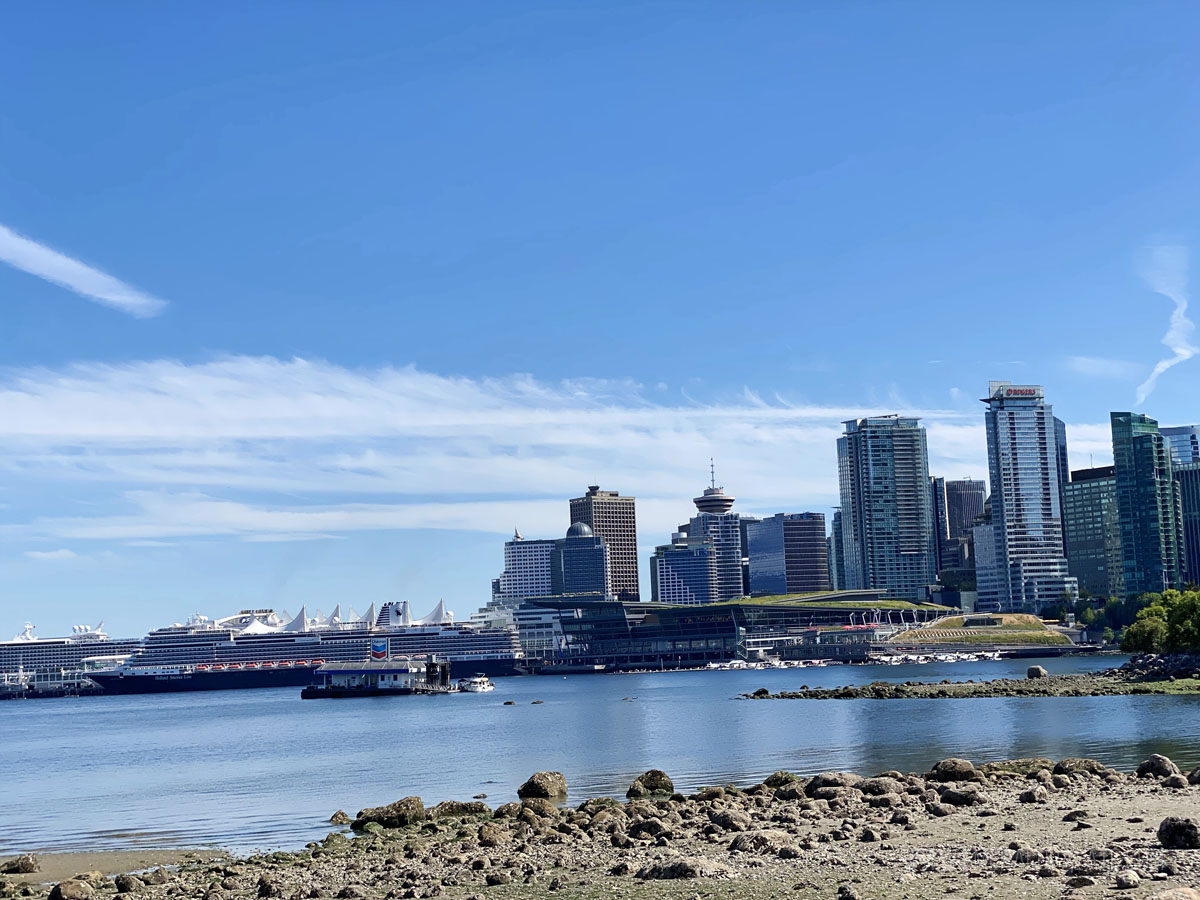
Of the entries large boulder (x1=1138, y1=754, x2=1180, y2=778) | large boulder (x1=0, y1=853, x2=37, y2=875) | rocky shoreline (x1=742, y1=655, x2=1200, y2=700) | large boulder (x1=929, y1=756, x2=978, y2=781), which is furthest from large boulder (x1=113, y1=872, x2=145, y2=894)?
rocky shoreline (x1=742, y1=655, x2=1200, y2=700)

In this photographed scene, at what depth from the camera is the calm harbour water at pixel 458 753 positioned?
49938mm

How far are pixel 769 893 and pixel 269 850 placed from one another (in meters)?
19.0

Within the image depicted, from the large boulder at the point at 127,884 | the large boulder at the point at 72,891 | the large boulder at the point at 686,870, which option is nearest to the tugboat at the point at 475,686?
the large boulder at the point at 127,884

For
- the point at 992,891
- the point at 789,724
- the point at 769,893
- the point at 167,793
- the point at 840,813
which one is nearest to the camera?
the point at 992,891

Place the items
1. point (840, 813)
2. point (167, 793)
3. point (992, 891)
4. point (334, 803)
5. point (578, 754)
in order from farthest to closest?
point (578, 754), point (167, 793), point (334, 803), point (840, 813), point (992, 891)

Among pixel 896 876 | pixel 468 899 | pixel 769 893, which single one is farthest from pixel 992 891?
pixel 468 899

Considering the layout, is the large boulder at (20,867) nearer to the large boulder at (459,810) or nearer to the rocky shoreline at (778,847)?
the rocky shoreline at (778,847)

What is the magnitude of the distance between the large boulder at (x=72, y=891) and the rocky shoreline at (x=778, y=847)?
50 millimetres

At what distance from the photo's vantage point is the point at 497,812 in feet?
137

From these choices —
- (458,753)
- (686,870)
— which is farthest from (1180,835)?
(458,753)

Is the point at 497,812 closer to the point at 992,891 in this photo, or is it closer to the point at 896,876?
the point at 896,876

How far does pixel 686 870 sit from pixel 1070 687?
9194cm

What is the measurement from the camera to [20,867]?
119 feet

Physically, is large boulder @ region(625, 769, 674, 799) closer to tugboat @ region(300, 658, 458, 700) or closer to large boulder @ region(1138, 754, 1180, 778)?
large boulder @ region(1138, 754, 1180, 778)
